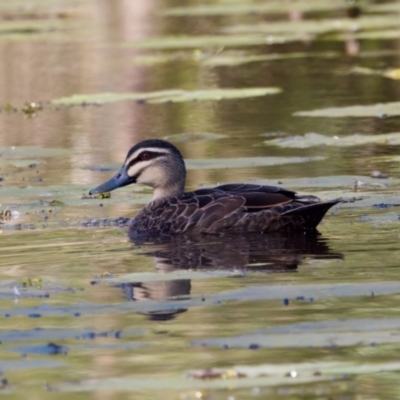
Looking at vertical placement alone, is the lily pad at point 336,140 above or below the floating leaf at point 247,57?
below

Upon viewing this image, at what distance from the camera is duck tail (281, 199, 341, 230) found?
9.02 metres

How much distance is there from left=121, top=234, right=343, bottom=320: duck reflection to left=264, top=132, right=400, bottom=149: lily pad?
3.72 meters

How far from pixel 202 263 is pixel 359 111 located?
265 inches

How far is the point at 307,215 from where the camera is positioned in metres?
9.14

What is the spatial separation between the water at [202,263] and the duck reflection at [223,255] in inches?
0.7

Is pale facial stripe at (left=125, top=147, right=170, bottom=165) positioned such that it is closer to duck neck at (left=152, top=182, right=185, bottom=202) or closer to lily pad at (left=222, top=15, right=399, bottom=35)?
duck neck at (left=152, top=182, right=185, bottom=202)

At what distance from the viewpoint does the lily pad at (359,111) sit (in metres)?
14.6

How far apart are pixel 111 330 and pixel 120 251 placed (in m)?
2.34

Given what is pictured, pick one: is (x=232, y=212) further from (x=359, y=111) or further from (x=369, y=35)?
(x=369, y=35)

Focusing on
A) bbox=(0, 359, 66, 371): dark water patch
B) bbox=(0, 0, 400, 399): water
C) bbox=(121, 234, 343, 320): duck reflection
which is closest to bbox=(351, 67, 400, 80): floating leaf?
bbox=(0, 0, 400, 399): water

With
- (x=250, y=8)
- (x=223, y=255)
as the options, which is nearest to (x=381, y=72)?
(x=223, y=255)

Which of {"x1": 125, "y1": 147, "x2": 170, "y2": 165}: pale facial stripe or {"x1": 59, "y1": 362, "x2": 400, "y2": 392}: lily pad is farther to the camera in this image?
{"x1": 125, "y1": 147, "x2": 170, "y2": 165}: pale facial stripe

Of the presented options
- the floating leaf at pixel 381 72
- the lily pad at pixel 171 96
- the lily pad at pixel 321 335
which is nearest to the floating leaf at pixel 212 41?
the floating leaf at pixel 381 72

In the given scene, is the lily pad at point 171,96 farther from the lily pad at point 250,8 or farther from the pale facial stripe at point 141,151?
the lily pad at point 250,8
